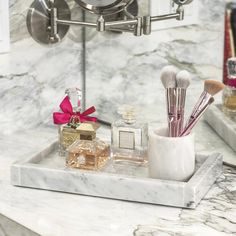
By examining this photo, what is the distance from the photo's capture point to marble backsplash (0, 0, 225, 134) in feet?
4.03

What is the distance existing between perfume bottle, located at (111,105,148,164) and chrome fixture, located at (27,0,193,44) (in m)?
0.25

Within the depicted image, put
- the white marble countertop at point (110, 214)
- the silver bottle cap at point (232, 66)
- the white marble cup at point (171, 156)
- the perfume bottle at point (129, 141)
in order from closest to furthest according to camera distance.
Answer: the white marble countertop at point (110, 214)
the white marble cup at point (171, 156)
the perfume bottle at point (129, 141)
the silver bottle cap at point (232, 66)

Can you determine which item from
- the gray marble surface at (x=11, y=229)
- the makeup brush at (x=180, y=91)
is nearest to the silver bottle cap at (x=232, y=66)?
the makeup brush at (x=180, y=91)

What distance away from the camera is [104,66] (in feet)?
4.65

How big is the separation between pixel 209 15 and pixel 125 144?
33 centimetres

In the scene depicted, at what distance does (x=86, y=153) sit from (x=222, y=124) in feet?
1.07

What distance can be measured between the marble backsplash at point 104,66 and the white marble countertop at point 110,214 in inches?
11.6

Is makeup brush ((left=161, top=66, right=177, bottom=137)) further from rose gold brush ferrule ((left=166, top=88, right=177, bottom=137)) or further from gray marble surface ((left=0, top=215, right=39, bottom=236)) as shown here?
gray marble surface ((left=0, top=215, right=39, bottom=236))

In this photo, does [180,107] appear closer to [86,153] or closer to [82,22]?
[86,153]

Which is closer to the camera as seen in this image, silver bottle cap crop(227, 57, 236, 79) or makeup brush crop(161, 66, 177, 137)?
makeup brush crop(161, 66, 177, 137)

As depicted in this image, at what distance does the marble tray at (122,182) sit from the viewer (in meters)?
0.93

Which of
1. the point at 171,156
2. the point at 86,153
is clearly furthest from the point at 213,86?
the point at 86,153

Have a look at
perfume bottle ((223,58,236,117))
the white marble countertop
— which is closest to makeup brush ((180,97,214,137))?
the white marble countertop

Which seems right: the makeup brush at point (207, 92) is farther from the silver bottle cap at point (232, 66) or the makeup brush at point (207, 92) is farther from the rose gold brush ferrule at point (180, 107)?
the silver bottle cap at point (232, 66)
